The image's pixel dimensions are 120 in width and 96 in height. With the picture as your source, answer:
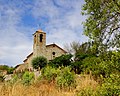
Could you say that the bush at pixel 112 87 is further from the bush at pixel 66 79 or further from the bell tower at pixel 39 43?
the bell tower at pixel 39 43

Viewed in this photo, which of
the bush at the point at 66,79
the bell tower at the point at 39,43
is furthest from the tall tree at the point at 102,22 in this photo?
the bell tower at the point at 39,43

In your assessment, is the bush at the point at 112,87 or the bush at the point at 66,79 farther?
the bush at the point at 66,79

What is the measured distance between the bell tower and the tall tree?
36.5 metres

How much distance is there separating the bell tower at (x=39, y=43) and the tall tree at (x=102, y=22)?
3649 cm

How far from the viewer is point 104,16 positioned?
6895 mm

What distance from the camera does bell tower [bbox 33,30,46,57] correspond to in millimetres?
43812

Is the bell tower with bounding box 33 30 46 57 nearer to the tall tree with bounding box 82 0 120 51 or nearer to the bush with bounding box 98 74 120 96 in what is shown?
the tall tree with bounding box 82 0 120 51

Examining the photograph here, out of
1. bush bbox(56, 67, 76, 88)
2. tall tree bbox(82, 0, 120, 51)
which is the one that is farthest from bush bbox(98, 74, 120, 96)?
bush bbox(56, 67, 76, 88)

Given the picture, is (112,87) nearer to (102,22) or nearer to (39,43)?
(102,22)

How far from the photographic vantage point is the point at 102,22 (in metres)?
6.85

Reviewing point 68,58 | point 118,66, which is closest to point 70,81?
point 118,66

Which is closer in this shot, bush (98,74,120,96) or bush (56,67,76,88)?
bush (98,74,120,96)

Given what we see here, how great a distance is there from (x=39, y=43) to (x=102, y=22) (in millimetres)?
37446

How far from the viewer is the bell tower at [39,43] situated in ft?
144
